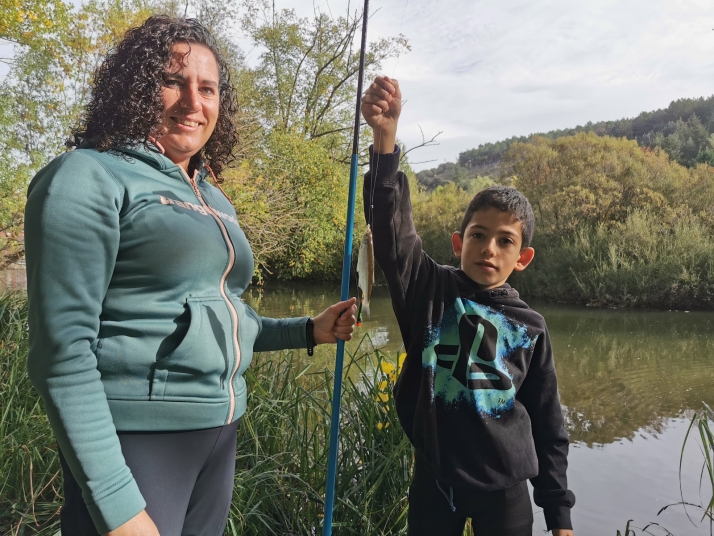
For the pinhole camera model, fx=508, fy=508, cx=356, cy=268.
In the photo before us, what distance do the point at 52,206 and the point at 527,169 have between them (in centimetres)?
1616

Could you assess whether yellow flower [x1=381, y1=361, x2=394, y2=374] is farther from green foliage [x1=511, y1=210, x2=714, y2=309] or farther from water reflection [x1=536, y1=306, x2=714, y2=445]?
green foliage [x1=511, y1=210, x2=714, y2=309]

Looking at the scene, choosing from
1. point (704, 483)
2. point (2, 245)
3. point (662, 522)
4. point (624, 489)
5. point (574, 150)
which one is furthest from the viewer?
point (574, 150)

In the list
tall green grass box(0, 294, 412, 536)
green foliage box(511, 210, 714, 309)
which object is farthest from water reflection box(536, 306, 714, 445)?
tall green grass box(0, 294, 412, 536)

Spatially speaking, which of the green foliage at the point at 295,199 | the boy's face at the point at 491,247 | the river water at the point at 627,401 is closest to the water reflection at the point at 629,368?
the river water at the point at 627,401

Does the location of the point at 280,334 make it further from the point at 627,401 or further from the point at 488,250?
the point at 627,401

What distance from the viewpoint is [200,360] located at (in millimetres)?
1083

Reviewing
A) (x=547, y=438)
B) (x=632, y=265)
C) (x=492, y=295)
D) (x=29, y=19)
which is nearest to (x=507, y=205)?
(x=492, y=295)

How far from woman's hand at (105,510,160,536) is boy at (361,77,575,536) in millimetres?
742

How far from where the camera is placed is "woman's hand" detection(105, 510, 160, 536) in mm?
923

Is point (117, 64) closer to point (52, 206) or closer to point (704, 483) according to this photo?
point (52, 206)

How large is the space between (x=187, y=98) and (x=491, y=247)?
3.16ft

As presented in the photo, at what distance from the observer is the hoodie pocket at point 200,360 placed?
104cm

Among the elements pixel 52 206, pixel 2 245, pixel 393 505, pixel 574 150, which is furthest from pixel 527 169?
pixel 52 206

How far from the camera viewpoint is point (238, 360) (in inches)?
47.7
